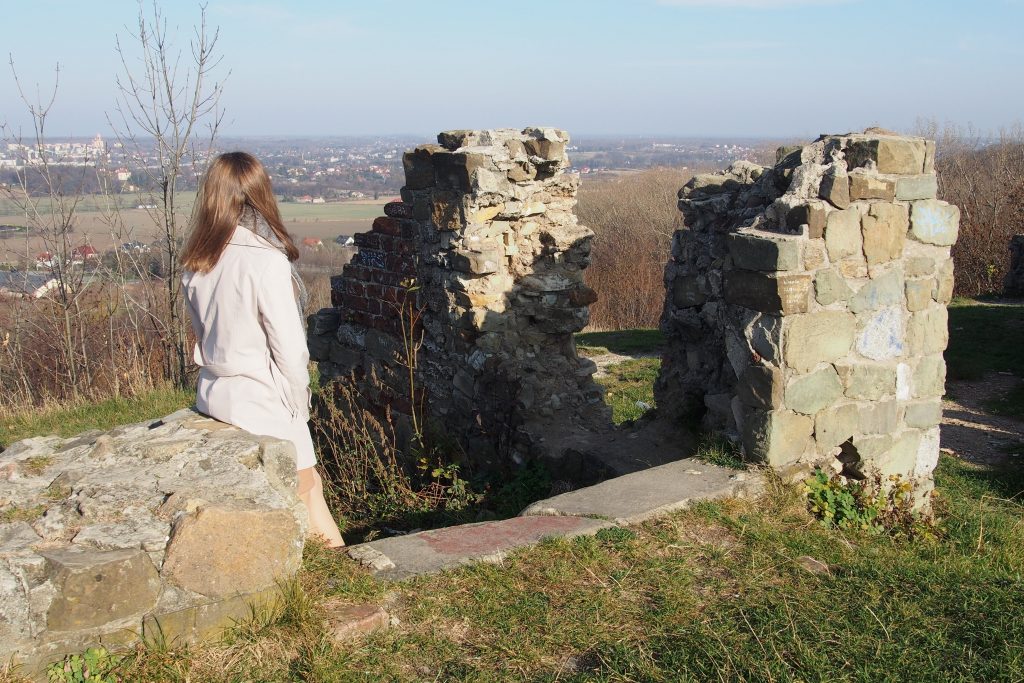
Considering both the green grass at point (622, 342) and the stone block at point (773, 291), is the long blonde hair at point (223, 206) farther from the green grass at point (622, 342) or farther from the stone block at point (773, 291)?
the green grass at point (622, 342)

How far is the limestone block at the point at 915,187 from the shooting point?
411 cm

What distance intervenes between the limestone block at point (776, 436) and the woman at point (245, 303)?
2.14 metres

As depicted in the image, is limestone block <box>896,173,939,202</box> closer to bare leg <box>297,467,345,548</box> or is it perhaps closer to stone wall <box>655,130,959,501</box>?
stone wall <box>655,130,959,501</box>

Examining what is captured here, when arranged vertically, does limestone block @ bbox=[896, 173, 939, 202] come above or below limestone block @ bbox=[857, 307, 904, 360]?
above

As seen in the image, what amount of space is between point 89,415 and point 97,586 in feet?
21.5

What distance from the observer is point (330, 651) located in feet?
8.32

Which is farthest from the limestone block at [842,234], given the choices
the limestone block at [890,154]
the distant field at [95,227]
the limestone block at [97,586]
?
the distant field at [95,227]

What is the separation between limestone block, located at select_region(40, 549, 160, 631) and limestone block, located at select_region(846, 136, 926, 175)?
145 inches

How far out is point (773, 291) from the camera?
3.78 m

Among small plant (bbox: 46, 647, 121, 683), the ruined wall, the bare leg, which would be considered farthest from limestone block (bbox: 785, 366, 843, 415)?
small plant (bbox: 46, 647, 121, 683)

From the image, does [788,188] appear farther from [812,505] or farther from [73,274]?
[73,274]

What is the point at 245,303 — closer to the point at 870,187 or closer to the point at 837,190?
the point at 837,190

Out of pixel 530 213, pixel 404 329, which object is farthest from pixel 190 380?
pixel 530 213

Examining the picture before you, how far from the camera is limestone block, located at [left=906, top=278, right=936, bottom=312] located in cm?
422
